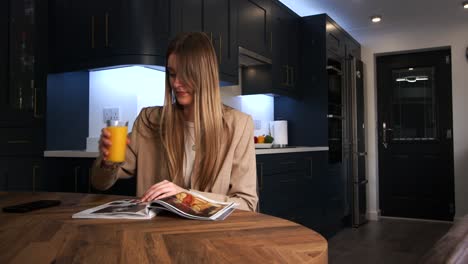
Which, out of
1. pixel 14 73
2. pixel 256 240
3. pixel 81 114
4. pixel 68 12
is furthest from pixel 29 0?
pixel 256 240

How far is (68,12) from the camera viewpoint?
2490 mm

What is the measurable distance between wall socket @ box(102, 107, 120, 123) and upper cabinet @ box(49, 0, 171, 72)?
1.09 feet

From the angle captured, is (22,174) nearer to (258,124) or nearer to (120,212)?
(120,212)

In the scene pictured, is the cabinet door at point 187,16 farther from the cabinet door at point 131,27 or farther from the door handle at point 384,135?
the door handle at point 384,135

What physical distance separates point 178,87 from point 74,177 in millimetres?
1308

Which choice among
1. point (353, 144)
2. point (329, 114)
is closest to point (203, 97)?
point (329, 114)

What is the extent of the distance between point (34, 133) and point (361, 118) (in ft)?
11.7

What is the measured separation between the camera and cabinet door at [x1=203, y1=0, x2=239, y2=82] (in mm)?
2807

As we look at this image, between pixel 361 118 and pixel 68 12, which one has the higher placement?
pixel 68 12

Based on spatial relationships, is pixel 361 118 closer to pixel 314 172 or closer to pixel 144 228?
pixel 314 172

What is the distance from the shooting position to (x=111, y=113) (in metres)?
2.62

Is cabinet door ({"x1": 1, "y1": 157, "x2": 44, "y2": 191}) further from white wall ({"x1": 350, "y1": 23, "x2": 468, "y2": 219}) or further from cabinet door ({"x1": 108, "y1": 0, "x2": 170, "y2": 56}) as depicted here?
white wall ({"x1": 350, "y1": 23, "x2": 468, "y2": 219})

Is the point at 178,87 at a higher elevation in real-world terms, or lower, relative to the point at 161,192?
higher

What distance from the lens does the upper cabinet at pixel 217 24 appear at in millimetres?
2549
